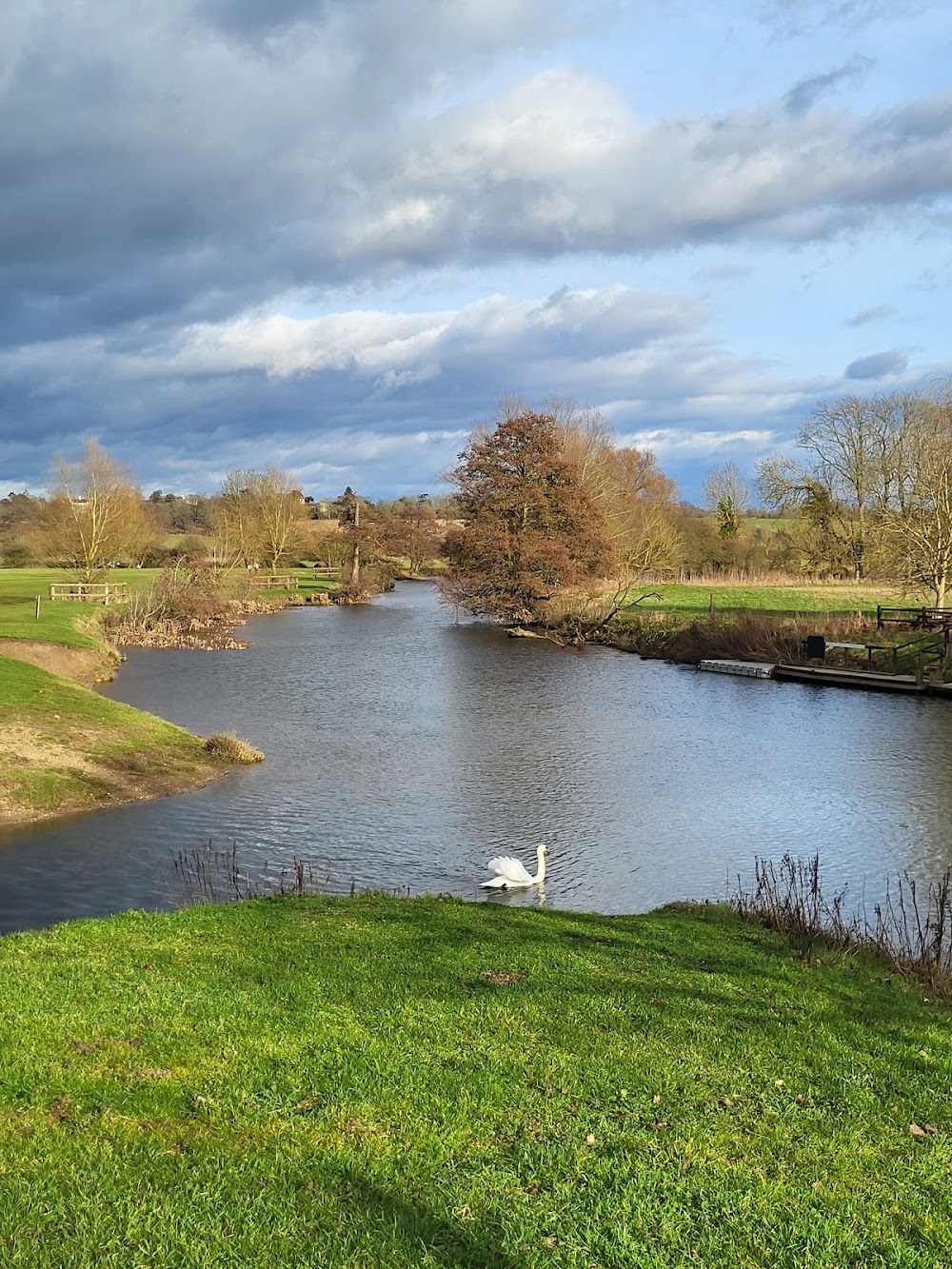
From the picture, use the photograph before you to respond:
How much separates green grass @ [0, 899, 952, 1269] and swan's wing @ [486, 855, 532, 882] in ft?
16.1

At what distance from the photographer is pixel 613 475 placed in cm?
7856

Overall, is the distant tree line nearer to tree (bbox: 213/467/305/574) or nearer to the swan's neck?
tree (bbox: 213/467/305/574)

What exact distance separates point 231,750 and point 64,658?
1435 centimetres

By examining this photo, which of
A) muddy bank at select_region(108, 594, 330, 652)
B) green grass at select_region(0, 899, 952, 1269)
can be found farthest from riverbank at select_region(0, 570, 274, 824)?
muddy bank at select_region(108, 594, 330, 652)

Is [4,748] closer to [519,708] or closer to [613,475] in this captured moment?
[519,708]

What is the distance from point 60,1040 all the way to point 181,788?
1388 cm

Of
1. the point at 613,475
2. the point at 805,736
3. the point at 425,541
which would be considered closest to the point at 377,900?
the point at 805,736

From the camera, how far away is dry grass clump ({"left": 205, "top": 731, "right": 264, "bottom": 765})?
2228 centimetres

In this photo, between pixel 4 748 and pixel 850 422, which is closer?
pixel 4 748

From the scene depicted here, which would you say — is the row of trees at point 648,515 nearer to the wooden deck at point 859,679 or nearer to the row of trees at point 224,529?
the wooden deck at point 859,679

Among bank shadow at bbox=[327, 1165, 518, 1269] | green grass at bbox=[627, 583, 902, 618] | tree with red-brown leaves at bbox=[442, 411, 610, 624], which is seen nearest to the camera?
bank shadow at bbox=[327, 1165, 518, 1269]

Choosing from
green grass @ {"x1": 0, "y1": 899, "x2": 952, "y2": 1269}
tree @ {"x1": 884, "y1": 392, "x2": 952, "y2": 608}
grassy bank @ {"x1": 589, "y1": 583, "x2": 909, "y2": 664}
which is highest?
tree @ {"x1": 884, "y1": 392, "x2": 952, "y2": 608}

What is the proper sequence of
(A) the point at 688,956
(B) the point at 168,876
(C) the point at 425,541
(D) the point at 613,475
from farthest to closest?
(C) the point at 425,541, (D) the point at 613,475, (B) the point at 168,876, (A) the point at 688,956

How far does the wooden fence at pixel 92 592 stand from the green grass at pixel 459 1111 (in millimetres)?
47528
